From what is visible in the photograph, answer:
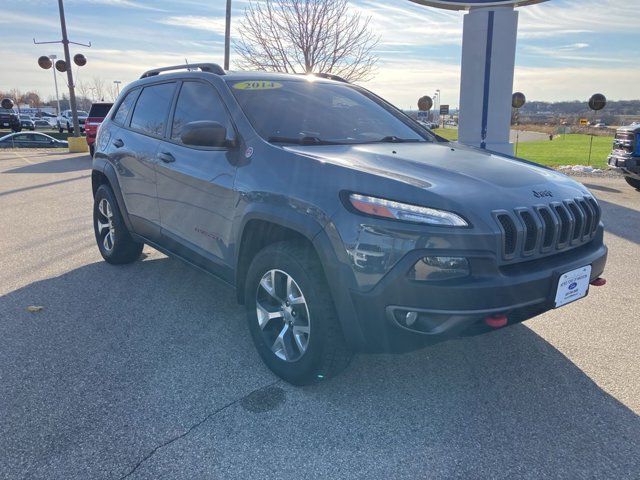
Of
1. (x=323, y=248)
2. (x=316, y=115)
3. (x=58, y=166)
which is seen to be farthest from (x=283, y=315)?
(x=58, y=166)

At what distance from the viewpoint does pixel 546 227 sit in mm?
2607

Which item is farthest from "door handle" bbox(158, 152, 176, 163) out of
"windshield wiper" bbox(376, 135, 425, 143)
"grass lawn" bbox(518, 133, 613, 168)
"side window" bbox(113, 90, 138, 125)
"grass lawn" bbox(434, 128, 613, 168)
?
"grass lawn" bbox(518, 133, 613, 168)

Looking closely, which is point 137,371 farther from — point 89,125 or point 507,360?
point 89,125

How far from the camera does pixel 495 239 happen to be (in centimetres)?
238

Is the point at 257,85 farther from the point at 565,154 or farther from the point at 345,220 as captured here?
the point at 565,154

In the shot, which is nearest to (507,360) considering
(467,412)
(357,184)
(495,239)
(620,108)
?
(467,412)

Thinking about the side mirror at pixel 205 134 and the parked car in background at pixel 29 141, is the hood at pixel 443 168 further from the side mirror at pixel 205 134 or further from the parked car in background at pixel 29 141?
the parked car in background at pixel 29 141

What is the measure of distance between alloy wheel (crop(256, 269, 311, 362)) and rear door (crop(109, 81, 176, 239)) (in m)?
1.56

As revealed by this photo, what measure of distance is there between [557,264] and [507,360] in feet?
3.00

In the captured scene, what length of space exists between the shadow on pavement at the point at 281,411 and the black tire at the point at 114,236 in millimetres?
1281

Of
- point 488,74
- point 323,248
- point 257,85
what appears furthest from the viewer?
point 488,74

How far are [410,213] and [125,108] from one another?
141 inches

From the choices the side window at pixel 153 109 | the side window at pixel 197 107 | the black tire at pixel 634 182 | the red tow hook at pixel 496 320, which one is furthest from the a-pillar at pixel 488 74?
the red tow hook at pixel 496 320

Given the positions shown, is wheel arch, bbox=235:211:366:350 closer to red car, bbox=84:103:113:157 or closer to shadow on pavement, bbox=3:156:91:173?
shadow on pavement, bbox=3:156:91:173
